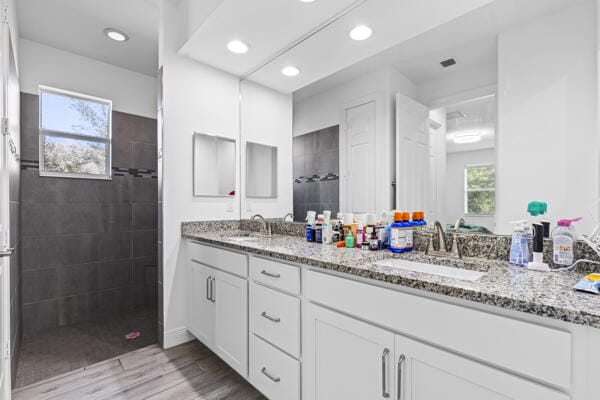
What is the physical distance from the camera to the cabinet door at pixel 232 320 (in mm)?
1714

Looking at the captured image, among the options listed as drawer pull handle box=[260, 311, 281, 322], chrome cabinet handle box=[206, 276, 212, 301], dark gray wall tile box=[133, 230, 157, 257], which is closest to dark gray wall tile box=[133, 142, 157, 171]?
dark gray wall tile box=[133, 230, 157, 257]

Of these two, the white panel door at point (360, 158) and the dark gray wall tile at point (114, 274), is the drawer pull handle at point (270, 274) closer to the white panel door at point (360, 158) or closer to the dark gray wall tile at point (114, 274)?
the white panel door at point (360, 158)

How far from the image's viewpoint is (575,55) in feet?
3.66

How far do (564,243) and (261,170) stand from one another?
2.12 metres

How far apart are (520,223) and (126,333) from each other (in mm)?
2994

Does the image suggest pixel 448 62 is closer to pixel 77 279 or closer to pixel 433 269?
pixel 433 269

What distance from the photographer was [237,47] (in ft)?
7.50

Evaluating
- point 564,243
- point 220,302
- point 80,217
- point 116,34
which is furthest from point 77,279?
point 564,243

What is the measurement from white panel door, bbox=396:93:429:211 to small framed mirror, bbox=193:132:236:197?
1.57 meters

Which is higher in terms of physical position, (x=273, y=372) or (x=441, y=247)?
(x=441, y=247)

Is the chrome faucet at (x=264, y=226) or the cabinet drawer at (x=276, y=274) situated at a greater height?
the chrome faucet at (x=264, y=226)

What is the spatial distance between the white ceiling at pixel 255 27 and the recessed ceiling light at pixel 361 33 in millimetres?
144

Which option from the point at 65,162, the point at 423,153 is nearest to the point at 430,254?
the point at 423,153

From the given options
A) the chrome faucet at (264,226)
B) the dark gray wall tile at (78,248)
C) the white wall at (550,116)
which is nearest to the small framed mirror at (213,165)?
the chrome faucet at (264,226)
